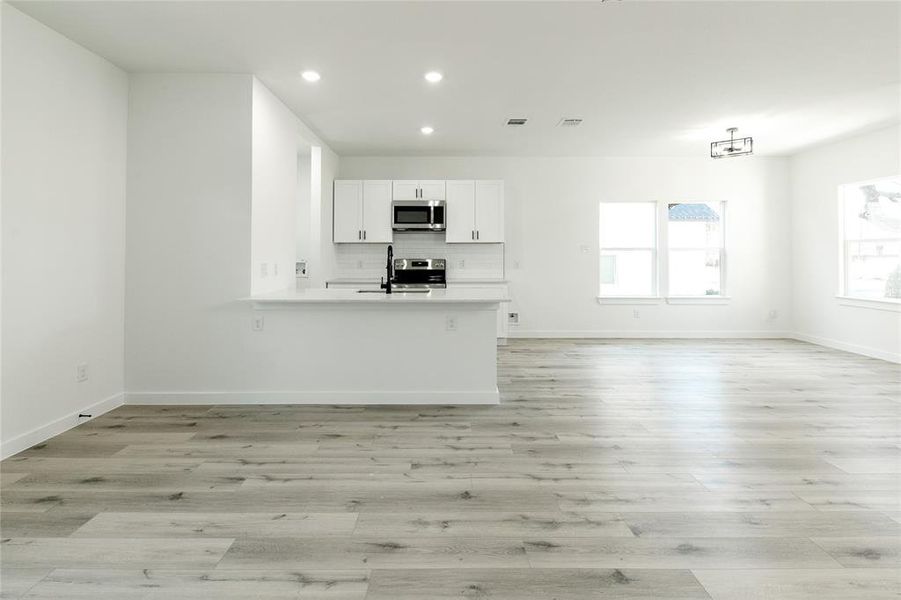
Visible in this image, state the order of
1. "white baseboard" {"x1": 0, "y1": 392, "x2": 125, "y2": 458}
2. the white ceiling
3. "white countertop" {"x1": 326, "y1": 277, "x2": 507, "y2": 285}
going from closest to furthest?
"white baseboard" {"x1": 0, "y1": 392, "x2": 125, "y2": 458} < the white ceiling < "white countertop" {"x1": 326, "y1": 277, "x2": 507, "y2": 285}

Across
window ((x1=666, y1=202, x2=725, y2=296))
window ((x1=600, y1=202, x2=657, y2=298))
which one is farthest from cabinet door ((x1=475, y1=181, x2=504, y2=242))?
window ((x1=666, y1=202, x2=725, y2=296))

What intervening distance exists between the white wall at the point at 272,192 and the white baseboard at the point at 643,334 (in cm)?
377

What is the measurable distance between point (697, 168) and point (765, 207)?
1149 mm

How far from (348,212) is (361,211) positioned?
0.18 m

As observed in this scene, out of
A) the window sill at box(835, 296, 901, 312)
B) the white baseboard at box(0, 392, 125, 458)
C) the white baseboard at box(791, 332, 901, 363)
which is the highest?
the window sill at box(835, 296, 901, 312)

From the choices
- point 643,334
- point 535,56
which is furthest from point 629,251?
point 535,56

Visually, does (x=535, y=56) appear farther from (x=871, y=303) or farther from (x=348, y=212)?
(x=871, y=303)

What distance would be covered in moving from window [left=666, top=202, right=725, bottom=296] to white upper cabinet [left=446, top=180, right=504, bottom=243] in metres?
2.63

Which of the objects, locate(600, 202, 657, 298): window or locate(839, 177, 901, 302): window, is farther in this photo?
locate(600, 202, 657, 298): window

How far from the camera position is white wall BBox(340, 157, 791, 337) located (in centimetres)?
741

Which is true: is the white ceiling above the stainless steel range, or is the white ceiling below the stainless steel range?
above

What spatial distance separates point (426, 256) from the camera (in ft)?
24.2

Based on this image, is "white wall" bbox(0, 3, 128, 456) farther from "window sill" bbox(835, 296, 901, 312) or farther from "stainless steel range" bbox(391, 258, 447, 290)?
"window sill" bbox(835, 296, 901, 312)

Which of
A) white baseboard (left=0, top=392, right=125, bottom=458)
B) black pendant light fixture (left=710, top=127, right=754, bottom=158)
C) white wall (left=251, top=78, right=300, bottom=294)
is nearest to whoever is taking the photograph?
white baseboard (left=0, top=392, right=125, bottom=458)
